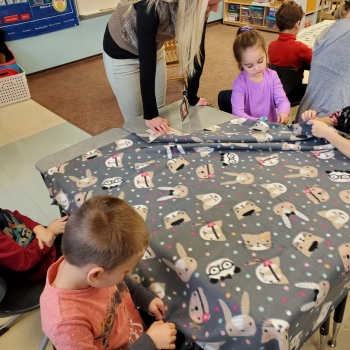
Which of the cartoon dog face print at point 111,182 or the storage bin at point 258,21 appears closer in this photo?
the cartoon dog face print at point 111,182

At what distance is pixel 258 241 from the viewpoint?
0.95m

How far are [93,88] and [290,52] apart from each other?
2.24 m

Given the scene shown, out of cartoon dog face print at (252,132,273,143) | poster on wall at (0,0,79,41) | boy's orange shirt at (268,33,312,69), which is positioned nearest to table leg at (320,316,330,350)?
cartoon dog face print at (252,132,273,143)

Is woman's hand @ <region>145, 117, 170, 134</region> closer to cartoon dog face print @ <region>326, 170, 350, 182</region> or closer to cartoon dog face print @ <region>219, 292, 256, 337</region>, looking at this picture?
cartoon dog face print @ <region>326, 170, 350, 182</region>

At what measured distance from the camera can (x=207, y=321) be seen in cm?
86

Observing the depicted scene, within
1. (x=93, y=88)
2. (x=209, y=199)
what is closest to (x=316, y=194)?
(x=209, y=199)

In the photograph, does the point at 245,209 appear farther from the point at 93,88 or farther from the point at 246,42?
the point at 93,88

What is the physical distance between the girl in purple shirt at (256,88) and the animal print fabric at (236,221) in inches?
16.4

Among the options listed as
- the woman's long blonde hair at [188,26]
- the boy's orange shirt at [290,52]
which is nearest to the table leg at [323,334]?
the woman's long blonde hair at [188,26]

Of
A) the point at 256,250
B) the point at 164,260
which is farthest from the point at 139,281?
the point at 256,250

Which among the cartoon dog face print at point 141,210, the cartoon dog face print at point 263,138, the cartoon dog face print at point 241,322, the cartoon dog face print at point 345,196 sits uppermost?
the cartoon dog face print at point 263,138

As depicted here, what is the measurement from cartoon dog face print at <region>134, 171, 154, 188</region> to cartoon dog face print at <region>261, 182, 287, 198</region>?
0.37m

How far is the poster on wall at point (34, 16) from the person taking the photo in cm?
381

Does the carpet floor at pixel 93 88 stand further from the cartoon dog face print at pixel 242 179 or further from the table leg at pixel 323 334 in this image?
the table leg at pixel 323 334
